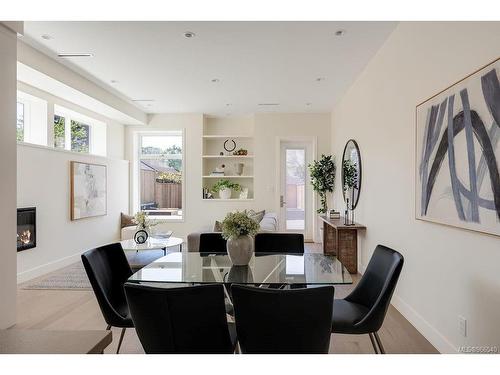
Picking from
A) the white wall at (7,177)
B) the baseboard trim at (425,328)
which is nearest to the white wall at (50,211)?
the white wall at (7,177)

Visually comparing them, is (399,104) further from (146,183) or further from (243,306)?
(146,183)

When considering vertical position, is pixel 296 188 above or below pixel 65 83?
below

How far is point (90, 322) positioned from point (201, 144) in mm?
4728

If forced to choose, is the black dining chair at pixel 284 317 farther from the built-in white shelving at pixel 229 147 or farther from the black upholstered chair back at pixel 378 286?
the built-in white shelving at pixel 229 147

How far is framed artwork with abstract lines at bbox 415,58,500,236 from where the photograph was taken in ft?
5.80

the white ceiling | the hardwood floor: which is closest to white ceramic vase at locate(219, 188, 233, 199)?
the white ceiling

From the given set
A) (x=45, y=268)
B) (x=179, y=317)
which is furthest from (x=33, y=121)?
(x=179, y=317)

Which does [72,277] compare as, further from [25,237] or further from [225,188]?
[225,188]

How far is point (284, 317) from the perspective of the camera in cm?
→ 141

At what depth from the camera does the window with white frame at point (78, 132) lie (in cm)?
540

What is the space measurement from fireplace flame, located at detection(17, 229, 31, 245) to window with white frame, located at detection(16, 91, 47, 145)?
137 cm

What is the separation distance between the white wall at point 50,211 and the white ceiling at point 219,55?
1288mm
